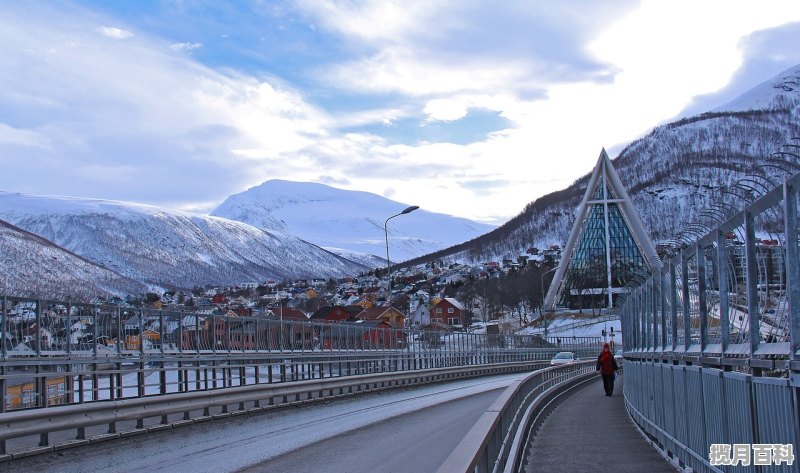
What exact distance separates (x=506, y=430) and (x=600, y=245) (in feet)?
494

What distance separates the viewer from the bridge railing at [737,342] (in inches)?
268

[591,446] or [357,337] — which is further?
[357,337]

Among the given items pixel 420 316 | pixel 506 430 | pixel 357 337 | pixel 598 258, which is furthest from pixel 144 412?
pixel 420 316

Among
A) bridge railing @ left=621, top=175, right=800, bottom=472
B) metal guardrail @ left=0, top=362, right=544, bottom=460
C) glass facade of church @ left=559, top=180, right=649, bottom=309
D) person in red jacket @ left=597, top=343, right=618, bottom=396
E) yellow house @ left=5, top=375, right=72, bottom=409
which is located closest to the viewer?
bridge railing @ left=621, top=175, right=800, bottom=472

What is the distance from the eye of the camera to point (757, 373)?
25.2 feet

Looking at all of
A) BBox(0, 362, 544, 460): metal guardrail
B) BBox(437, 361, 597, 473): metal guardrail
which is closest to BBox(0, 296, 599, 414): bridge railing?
BBox(0, 362, 544, 460): metal guardrail

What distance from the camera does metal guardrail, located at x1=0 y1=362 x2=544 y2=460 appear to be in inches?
524

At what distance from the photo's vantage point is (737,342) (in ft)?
27.8

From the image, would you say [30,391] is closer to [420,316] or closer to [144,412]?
[144,412]

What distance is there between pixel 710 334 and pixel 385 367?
30438 mm

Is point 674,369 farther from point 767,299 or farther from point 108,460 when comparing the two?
point 108,460

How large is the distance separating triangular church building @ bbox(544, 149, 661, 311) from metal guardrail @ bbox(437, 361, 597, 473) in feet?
417

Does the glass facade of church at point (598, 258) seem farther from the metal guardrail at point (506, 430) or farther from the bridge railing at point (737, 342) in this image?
the bridge railing at point (737, 342)

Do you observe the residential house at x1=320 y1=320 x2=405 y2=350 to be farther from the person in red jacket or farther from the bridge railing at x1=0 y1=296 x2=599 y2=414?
the person in red jacket
